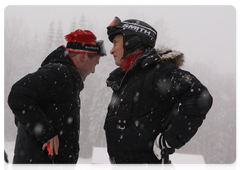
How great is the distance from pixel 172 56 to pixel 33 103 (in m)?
1.44

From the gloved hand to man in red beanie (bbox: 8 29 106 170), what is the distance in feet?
3.53

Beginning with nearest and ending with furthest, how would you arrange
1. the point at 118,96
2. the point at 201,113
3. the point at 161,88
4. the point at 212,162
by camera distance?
1. the point at 201,113
2. the point at 161,88
3. the point at 118,96
4. the point at 212,162

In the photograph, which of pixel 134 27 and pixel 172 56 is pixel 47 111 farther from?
pixel 172 56

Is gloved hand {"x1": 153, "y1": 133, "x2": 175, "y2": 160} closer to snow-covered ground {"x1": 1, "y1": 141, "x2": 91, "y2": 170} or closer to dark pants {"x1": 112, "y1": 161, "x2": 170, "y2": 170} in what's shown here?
dark pants {"x1": 112, "y1": 161, "x2": 170, "y2": 170}

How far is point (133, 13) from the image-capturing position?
34.0 metres

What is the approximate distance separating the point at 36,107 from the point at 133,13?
34.0 meters

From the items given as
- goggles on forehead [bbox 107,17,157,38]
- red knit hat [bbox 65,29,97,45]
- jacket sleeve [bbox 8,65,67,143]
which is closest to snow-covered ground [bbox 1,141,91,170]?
red knit hat [bbox 65,29,97,45]

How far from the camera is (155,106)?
1947 millimetres

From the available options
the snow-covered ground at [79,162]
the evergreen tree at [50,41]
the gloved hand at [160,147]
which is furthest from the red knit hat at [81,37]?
the evergreen tree at [50,41]

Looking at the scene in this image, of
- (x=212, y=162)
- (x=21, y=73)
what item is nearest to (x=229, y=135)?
(x=212, y=162)

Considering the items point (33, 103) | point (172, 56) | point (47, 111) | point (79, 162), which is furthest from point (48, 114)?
point (79, 162)

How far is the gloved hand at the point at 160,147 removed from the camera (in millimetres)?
1805

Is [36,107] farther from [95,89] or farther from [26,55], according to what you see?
[26,55]

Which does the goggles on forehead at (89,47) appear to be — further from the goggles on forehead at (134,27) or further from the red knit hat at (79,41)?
the goggles on forehead at (134,27)
